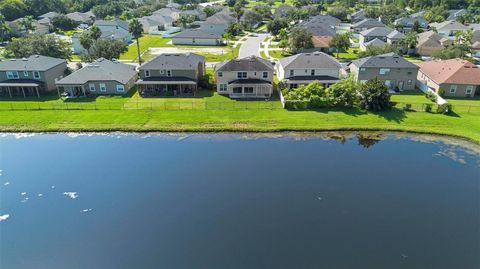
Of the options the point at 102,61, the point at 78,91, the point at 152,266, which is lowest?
the point at 152,266

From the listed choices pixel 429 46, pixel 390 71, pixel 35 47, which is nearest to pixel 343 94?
pixel 390 71

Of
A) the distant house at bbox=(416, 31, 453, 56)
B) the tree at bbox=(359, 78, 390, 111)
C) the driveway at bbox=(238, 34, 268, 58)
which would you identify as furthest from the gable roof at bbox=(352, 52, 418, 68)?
the driveway at bbox=(238, 34, 268, 58)

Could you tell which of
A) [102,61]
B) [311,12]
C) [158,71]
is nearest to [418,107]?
[158,71]

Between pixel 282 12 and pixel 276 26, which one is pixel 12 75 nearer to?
pixel 276 26

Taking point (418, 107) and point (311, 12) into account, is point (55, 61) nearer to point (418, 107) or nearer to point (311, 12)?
point (418, 107)

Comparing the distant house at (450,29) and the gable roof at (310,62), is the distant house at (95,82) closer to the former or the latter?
the gable roof at (310,62)

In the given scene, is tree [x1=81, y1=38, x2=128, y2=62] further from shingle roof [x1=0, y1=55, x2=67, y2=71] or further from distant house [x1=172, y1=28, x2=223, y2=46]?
distant house [x1=172, y1=28, x2=223, y2=46]

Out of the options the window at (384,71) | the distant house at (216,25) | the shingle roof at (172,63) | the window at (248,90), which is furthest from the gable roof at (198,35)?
the window at (384,71)
